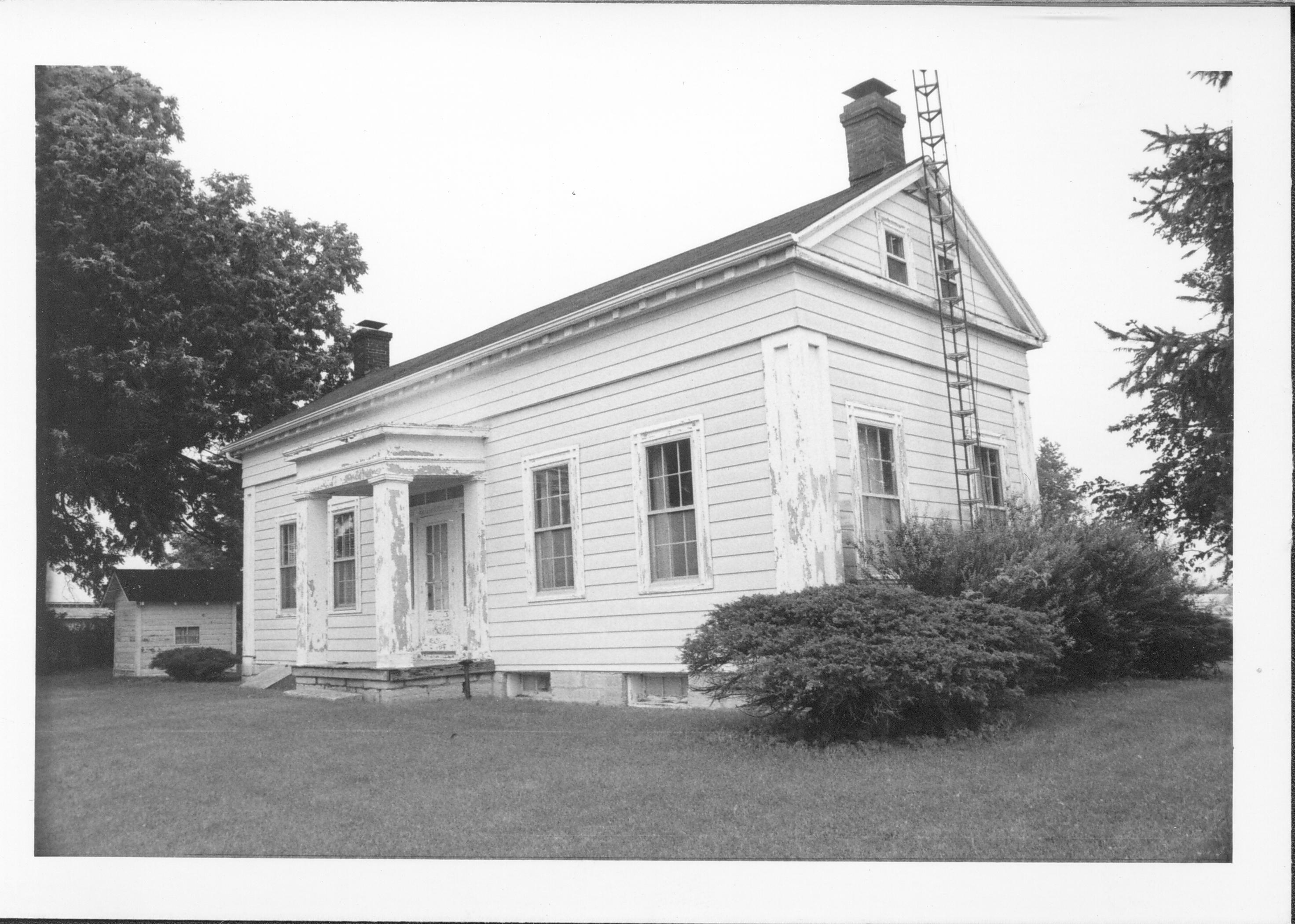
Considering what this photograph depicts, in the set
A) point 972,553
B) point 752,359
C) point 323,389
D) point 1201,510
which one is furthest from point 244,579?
point 1201,510

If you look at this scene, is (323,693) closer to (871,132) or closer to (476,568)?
(476,568)

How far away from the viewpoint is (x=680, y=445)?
11.5 m

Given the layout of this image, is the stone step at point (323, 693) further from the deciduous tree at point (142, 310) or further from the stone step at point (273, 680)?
the deciduous tree at point (142, 310)

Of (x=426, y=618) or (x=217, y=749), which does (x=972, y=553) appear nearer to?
(x=217, y=749)

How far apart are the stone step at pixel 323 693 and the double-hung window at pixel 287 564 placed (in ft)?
12.7

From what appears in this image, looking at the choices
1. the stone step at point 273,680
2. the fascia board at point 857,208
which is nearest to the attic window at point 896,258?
the fascia board at point 857,208

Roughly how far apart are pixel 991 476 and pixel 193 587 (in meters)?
16.4

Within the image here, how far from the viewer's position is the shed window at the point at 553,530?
1277 cm

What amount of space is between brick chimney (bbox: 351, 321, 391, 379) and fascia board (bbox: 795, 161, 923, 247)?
9696 mm

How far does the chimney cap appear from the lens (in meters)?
12.7

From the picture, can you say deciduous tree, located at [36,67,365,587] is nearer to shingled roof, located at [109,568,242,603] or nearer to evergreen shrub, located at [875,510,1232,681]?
shingled roof, located at [109,568,242,603]

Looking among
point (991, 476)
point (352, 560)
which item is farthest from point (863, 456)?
point (352, 560)

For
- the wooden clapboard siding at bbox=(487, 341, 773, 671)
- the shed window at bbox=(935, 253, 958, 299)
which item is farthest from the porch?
the shed window at bbox=(935, 253, 958, 299)

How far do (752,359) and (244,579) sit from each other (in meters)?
12.8
